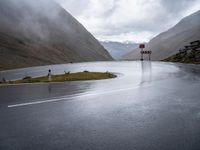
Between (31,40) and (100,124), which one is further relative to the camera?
(31,40)

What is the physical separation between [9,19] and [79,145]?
17113 centimetres

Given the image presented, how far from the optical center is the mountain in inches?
5024

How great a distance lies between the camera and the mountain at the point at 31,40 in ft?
419

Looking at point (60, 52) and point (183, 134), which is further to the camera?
point (60, 52)

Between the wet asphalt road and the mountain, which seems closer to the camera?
the wet asphalt road

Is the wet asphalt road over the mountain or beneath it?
beneath

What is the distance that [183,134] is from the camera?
6473mm

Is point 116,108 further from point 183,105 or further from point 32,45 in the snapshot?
point 32,45

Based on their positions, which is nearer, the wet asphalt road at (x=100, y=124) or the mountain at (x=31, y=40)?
the wet asphalt road at (x=100, y=124)

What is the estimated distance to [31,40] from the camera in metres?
160

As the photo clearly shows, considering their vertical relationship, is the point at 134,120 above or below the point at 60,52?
below

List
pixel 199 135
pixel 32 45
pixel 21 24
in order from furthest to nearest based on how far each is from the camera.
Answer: pixel 21 24, pixel 32 45, pixel 199 135

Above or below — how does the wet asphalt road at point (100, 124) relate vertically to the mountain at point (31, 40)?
below

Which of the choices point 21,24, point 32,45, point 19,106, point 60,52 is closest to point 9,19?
point 21,24
